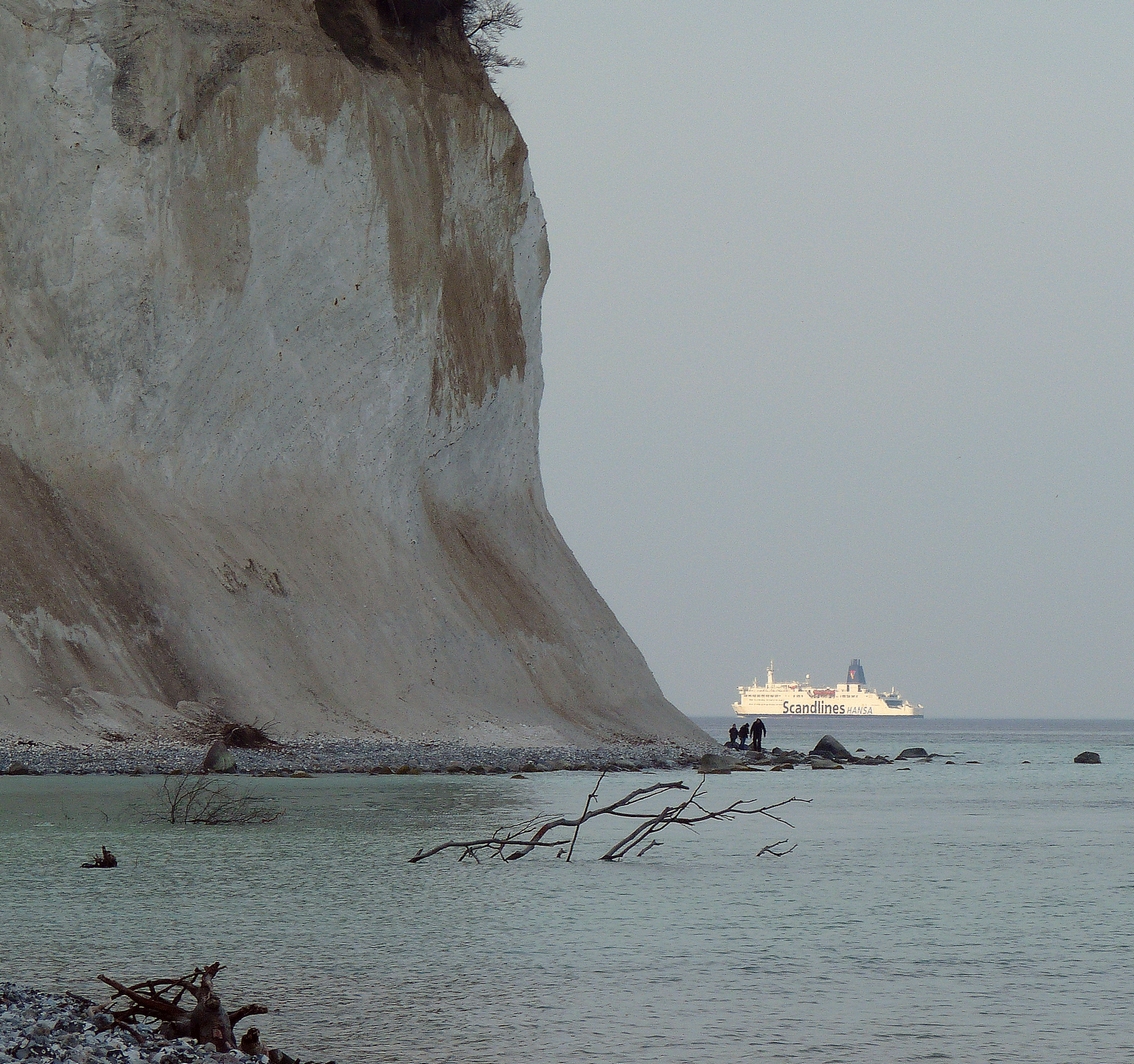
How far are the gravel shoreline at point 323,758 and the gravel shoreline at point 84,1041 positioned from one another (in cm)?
1833

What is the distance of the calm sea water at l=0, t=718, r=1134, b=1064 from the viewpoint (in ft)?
22.3

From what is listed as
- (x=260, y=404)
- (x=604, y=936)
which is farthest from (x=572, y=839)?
(x=260, y=404)

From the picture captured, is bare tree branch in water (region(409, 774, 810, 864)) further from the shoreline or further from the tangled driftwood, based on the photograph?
the shoreline

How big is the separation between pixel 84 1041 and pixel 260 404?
106 feet

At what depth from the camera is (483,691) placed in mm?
37312

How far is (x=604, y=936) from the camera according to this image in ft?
31.2

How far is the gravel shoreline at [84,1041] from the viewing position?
5.36 metres

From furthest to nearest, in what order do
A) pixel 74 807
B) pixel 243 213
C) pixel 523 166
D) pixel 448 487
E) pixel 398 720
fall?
pixel 523 166 → pixel 448 487 → pixel 243 213 → pixel 398 720 → pixel 74 807

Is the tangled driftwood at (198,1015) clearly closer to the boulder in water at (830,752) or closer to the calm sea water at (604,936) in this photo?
the calm sea water at (604,936)

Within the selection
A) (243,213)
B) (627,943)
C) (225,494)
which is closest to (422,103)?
(243,213)

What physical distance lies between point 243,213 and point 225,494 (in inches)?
258

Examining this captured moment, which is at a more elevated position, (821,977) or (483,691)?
(483,691)

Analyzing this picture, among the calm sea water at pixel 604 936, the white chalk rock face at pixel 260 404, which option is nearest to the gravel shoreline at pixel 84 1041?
the calm sea water at pixel 604 936

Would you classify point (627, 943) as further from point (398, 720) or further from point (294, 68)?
point (294, 68)
